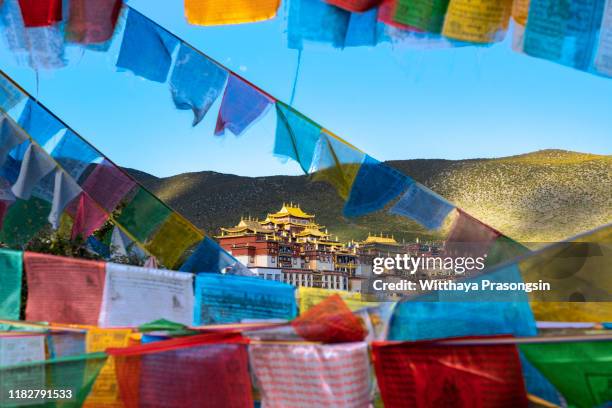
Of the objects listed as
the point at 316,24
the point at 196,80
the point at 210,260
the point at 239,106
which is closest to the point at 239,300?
the point at 316,24

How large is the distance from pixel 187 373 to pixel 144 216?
389 centimetres

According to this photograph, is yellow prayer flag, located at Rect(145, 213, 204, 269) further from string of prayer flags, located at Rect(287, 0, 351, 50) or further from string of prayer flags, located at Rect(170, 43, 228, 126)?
string of prayer flags, located at Rect(287, 0, 351, 50)

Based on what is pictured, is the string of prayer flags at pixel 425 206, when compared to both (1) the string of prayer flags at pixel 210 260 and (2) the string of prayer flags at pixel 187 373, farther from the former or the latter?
(2) the string of prayer flags at pixel 187 373

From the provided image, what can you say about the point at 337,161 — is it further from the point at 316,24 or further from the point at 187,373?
the point at 187,373

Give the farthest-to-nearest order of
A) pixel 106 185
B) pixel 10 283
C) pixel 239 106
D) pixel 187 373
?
pixel 106 185 < pixel 239 106 < pixel 10 283 < pixel 187 373

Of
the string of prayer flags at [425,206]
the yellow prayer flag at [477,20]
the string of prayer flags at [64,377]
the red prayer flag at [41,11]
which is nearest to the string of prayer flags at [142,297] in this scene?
the string of prayer flags at [64,377]

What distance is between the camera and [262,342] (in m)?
3.05

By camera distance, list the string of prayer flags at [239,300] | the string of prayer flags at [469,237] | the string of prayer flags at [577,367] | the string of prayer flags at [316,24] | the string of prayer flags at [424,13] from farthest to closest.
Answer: the string of prayer flags at [469,237], the string of prayer flags at [239,300], the string of prayer flags at [316,24], the string of prayer flags at [424,13], the string of prayer flags at [577,367]

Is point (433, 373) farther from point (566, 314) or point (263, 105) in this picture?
point (263, 105)

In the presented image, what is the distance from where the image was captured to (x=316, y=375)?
288 centimetres

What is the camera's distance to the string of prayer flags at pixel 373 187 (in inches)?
242

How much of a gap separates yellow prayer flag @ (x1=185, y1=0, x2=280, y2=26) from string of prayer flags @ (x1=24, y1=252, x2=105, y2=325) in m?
1.80

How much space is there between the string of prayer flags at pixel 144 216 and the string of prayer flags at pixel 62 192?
53 cm

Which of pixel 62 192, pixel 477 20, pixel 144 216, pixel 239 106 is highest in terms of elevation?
pixel 239 106
